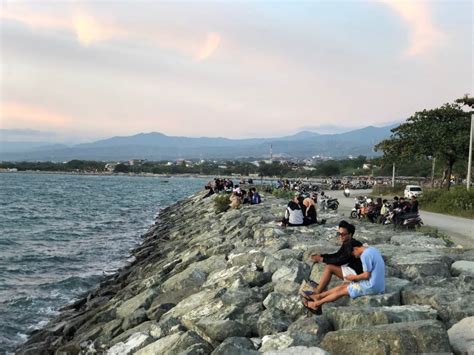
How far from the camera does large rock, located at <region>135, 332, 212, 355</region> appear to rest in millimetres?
6244

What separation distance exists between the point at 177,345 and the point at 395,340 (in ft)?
9.46

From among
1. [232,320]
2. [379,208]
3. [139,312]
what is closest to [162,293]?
[139,312]

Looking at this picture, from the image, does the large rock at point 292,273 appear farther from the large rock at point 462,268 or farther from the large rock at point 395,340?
the large rock at point 395,340

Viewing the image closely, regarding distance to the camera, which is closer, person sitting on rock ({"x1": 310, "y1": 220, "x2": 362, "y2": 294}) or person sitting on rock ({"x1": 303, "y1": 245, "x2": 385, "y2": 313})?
Result: person sitting on rock ({"x1": 303, "y1": 245, "x2": 385, "y2": 313})

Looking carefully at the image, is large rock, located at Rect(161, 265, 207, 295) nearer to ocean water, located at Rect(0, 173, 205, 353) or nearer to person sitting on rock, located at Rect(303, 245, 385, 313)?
ocean water, located at Rect(0, 173, 205, 353)

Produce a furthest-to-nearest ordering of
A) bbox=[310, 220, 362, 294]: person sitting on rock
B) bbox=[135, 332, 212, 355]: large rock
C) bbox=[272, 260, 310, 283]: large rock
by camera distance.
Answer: bbox=[272, 260, 310, 283]: large rock → bbox=[310, 220, 362, 294]: person sitting on rock → bbox=[135, 332, 212, 355]: large rock

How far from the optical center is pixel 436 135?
29422 mm

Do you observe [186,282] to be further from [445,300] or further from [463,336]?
[463,336]

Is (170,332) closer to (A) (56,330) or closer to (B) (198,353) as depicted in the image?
(B) (198,353)

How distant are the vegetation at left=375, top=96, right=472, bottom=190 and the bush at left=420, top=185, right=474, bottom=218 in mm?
5384

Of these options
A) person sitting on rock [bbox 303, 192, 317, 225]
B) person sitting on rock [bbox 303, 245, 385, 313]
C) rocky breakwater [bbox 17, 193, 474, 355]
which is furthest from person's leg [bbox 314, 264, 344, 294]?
person sitting on rock [bbox 303, 192, 317, 225]

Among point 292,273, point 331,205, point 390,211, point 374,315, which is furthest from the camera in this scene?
point 331,205

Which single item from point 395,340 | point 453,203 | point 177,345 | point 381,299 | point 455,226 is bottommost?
point 455,226

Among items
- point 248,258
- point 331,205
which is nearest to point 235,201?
point 331,205
